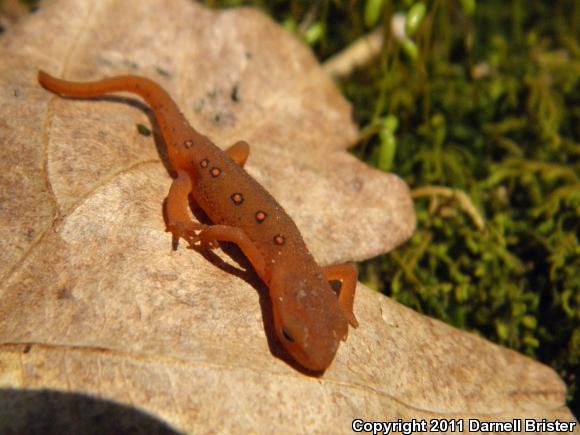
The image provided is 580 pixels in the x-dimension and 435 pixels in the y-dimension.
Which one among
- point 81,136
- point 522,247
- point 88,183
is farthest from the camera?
point 522,247

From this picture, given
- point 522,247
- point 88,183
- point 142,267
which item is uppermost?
point 88,183

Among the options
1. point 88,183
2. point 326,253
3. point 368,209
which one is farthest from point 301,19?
point 88,183

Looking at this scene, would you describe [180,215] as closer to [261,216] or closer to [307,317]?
[261,216]

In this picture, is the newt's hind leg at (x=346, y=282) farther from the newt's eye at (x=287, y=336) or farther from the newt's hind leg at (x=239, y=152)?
the newt's hind leg at (x=239, y=152)

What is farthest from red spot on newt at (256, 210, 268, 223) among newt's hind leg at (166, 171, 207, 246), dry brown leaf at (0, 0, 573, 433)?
newt's hind leg at (166, 171, 207, 246)

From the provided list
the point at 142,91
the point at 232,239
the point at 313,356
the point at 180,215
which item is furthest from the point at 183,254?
the point at 142,91

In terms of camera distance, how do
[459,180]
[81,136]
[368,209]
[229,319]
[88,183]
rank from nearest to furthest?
[229,319]
[88,183]
[81,136]
[368,209]
[459,180]

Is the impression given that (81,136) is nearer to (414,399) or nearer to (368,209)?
(368,209)

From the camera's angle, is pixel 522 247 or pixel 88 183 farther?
pixel 522 247

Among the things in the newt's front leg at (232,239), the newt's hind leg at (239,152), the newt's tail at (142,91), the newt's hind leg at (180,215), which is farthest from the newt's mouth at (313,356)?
the newt's tail at (142,91)
